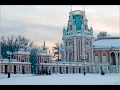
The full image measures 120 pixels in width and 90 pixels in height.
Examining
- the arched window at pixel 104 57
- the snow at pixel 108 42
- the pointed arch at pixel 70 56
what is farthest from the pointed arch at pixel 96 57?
the pointed arch at pixel 70 56

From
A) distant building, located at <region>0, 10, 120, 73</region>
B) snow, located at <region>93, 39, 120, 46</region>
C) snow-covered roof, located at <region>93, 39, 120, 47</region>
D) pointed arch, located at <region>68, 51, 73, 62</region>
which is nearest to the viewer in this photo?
distant building, located at <region>0, 10, 120, 73</region>

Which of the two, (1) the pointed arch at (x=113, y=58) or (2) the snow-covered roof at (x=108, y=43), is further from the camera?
(2) the snow-covered roof at (x=108, y=43)

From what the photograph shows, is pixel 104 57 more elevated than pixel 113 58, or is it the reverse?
pixel 104 57

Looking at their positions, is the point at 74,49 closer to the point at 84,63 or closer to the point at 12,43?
the point at 84,63

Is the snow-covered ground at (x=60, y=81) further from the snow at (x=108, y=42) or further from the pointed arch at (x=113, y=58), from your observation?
the snow at (x=108, y=42)

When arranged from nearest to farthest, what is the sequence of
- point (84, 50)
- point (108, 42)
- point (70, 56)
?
point (84, 50), point (70, 56), point (108, 42)

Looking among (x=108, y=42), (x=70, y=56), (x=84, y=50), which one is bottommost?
(x=70, y=56)

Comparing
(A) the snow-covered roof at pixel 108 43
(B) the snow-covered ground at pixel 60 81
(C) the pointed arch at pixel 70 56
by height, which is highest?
(A) the snow-covered roof at pixel 108 43

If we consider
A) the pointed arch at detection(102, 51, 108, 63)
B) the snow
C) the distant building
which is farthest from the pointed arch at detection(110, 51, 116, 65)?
the snow

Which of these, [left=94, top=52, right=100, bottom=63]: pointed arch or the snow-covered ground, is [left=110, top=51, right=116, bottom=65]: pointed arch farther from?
the snow-covered ground

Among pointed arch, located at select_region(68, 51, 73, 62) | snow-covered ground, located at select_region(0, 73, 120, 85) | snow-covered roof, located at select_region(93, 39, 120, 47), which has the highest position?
snow-covered roof, located at select_region(93, 39, 120, 47)

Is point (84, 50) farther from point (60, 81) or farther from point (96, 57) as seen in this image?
point (60, 81)

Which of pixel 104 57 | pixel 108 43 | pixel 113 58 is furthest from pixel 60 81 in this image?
pixel 108 43

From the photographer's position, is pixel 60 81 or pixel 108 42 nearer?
pixel 60 81
